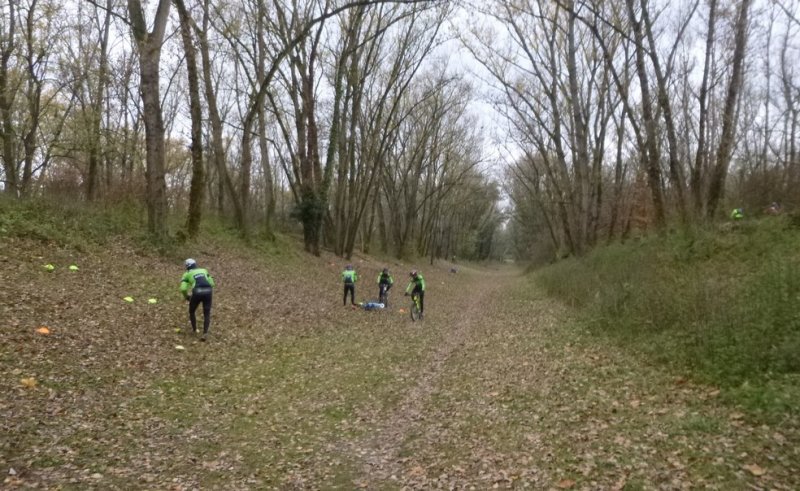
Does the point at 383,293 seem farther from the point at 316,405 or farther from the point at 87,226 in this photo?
the point at 316,405

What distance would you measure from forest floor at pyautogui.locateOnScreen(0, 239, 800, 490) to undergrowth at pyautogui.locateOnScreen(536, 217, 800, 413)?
44 centimetres

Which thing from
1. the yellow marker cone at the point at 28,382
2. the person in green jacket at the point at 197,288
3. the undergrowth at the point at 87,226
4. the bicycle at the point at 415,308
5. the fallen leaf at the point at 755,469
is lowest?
the fallen leaf at the point at 755,469

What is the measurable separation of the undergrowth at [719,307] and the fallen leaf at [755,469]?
3.58 feet

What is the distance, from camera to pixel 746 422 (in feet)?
19.5

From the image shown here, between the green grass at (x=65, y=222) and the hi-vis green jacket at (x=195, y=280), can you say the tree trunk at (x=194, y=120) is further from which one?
the hi-vis green jacket at (x=195, y=280)

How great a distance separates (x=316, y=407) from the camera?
8570mm

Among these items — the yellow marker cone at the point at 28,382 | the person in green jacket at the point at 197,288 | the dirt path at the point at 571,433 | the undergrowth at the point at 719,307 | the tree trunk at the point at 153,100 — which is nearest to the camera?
the dirt path at the point at 571,433

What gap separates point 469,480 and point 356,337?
27.6ft

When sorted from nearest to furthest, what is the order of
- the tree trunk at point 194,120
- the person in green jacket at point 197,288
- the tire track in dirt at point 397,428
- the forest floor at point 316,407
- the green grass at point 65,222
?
1. the forest floor at point 316,407
2. the tire track in dirt at point 397,428
3. the person in green jacket at point 197,288
4. the green grass at point 65,222
5. the tree trunk at point 194,120

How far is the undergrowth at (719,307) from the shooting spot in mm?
6754

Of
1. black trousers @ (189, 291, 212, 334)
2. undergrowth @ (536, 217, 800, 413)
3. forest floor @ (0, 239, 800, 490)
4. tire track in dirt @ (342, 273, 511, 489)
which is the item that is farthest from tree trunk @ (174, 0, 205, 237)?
undergrowth @ (536, 217, 800, 413)

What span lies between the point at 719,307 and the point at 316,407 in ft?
22.8

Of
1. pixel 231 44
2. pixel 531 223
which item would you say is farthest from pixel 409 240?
pixel 231 44

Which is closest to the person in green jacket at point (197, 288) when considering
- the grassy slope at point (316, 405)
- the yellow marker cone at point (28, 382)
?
the grassy slope at point (316, 405)
